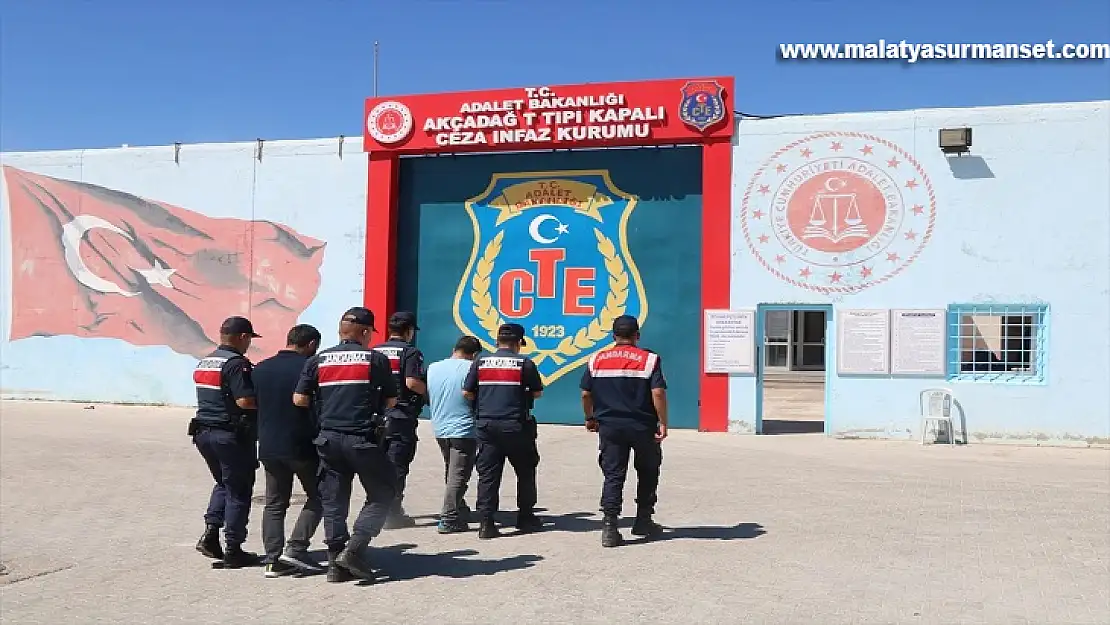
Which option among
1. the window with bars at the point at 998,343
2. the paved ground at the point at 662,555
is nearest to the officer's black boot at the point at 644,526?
the paved ground at the point at 662,555

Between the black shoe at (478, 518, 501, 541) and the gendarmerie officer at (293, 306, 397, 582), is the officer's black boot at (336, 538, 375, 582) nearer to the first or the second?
the gendarmerie officer at (293, 306, 397, 582)

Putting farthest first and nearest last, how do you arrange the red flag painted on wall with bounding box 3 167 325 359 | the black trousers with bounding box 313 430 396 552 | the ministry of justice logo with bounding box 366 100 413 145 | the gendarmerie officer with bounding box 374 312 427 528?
the red flag painted on wall with bounding box 3 167 325 359
the ministry of justice logo with bounding box 366 100 413 145
the gendarmerie officer with bounding box 374 312 427 528
the black trousers with bounding box 313 430 396 552

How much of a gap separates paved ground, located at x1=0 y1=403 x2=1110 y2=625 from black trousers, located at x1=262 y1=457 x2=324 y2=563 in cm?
25

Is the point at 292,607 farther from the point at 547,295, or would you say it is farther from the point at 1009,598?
the point at 547,295

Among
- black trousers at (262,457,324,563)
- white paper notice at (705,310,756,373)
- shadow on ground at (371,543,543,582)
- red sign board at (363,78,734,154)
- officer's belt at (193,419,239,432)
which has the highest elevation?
red sign board at (363,78,734,154)

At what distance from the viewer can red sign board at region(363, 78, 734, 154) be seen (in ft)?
56.7

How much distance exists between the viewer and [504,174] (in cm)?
1884

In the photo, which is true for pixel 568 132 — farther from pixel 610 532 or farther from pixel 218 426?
pixel 218 426

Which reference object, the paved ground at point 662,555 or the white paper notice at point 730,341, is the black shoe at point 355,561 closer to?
the paved ground at point 662,555

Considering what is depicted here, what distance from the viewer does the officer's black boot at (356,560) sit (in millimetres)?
6688

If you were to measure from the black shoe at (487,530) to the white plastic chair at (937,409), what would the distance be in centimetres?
970

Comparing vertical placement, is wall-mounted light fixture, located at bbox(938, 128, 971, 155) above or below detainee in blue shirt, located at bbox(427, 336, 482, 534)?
above

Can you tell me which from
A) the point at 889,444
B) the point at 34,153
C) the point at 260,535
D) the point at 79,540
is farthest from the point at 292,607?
the point at 34,153

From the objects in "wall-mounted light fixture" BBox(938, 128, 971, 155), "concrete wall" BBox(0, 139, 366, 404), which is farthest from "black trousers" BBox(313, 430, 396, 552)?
"concrete wall" BBox(0, 139, 366, 404)
